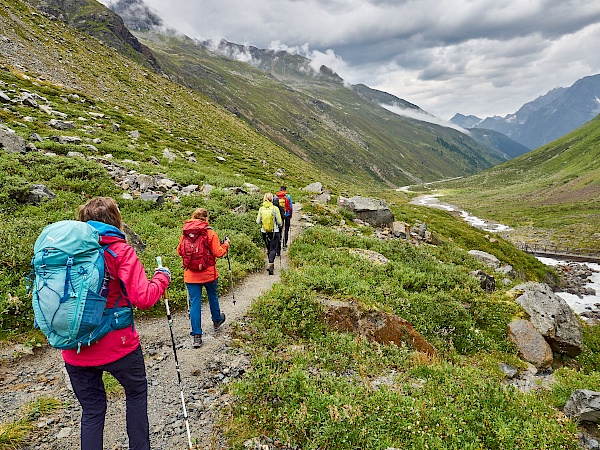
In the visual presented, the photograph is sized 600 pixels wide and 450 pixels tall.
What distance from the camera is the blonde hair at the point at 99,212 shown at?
15.6 feet

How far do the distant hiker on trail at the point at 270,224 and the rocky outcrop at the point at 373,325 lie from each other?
4771mm

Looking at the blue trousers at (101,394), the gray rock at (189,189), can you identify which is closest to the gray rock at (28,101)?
the gray rock at (189,189)

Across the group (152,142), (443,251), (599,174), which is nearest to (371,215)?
(443,251)

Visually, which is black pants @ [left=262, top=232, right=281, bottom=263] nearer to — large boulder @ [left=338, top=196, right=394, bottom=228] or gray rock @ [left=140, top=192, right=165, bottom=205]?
gray rock @ [left=140, top=192, right=165, bottom=205]

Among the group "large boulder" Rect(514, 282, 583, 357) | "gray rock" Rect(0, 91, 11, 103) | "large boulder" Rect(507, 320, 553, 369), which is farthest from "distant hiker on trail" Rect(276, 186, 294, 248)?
"gray rock" Rect(0, 91, 11, 103)

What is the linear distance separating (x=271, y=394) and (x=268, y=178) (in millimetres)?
36999

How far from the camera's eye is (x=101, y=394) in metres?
4.82

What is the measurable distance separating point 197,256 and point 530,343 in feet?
43.2

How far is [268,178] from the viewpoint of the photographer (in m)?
42.4

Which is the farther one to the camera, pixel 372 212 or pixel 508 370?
pixel 372 212

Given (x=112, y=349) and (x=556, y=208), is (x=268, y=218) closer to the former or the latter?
(x=112, y=349)

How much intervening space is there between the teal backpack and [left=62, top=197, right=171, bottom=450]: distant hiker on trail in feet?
1.08

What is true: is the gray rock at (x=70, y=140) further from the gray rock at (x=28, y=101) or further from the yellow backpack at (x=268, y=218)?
the yellow backpack at (x=268, y=218)

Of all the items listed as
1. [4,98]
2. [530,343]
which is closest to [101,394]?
[530,343]
